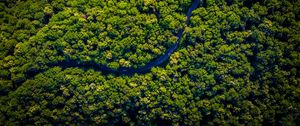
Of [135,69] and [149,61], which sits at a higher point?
[149,61]

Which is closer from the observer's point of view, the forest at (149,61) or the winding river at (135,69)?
the forest at (149,61)

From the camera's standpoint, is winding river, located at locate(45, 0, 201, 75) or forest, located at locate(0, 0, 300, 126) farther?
winding river, located at locate(45, 0, 201, 75)

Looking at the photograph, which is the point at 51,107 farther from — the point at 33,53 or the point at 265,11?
the point at 265,11

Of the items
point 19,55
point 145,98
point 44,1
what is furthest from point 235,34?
point 19,55

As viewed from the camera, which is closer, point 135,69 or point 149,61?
point 149,61

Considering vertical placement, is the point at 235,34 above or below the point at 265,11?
below

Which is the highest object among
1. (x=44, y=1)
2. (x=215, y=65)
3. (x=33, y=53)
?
(x=44, y=1)
